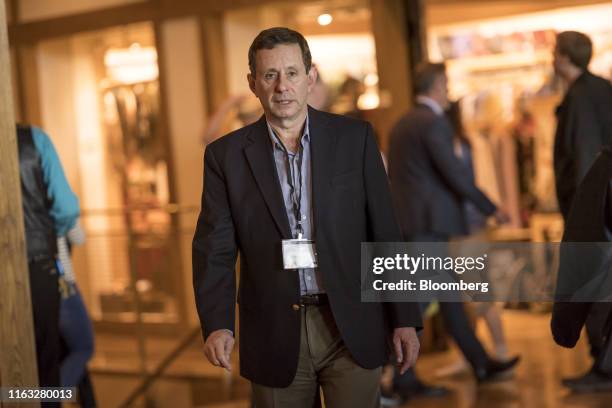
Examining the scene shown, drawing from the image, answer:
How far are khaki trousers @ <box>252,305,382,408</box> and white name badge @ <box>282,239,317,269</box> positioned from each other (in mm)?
120

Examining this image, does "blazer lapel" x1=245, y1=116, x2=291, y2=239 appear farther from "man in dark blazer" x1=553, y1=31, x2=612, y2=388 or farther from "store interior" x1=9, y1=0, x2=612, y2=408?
"store interior" x1=9, y1=0, x2=612, y2=408

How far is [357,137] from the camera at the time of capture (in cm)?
289

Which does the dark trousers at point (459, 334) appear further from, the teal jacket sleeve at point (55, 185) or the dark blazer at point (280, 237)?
the dark blazer at point (280, 237)

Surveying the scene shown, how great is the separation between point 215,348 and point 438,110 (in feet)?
11.0

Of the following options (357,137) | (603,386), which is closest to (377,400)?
(357,137)

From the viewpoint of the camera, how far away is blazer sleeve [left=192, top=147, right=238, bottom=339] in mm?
2863

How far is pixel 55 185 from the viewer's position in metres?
4.39

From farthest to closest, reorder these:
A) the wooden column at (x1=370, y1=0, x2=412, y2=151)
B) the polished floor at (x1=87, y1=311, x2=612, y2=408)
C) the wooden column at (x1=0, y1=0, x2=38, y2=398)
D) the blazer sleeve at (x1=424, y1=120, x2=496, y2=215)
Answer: the wooden column at (x1=370, y1=0, x2=412, y2=151)
the blazer sleeve at (x1=424, y1=120, x2=496, y2=215)
the polished floor at (x1=87, y1=311, x2=612, y2=408)
the wooden column at (x1=0, y1=0, x2=38, y2=398)

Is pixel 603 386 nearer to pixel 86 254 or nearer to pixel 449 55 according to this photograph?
pixel 449 55

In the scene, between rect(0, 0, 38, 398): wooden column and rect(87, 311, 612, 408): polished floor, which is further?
rect(87, 311, 612, 408): polished floor

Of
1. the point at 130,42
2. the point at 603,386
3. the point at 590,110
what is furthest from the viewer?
the point at 130,42

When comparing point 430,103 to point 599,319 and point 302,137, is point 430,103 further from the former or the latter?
point 302,137

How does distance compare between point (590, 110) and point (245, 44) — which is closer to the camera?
point (590, 110)

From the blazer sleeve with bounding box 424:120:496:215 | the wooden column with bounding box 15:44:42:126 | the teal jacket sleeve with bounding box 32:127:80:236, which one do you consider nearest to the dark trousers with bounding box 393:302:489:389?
the blazer sleeve with bounding box 424:120:496:215
